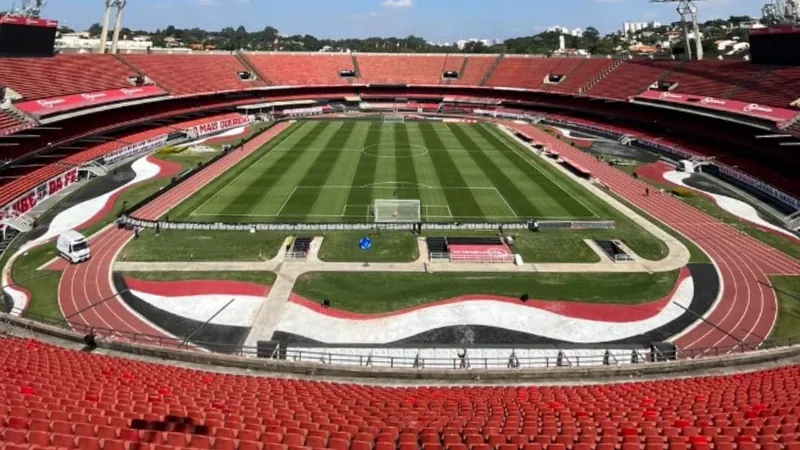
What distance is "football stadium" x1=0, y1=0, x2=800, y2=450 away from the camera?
43.3 feet

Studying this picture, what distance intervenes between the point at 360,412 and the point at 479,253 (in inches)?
804

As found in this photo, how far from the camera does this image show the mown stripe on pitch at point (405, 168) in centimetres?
4653

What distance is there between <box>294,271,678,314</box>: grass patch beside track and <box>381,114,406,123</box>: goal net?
5747 cm

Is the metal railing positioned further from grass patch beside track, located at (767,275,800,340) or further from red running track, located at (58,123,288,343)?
red running track, located at (58,123,288,343)

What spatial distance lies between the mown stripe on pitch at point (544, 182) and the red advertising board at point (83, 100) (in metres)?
44.4

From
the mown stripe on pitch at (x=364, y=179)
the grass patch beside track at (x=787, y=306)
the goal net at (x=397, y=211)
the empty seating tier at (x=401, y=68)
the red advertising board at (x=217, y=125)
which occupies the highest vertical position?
the empty seating tier at (x=401, y=68)

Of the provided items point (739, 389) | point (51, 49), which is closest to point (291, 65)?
point (51, 49)

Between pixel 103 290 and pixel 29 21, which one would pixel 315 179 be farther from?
pixel 29 21

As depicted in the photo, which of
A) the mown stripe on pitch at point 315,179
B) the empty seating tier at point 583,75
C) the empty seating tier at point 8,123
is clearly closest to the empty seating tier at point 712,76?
the empty seating tier at point 583,75

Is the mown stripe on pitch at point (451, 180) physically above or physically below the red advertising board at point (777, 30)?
below

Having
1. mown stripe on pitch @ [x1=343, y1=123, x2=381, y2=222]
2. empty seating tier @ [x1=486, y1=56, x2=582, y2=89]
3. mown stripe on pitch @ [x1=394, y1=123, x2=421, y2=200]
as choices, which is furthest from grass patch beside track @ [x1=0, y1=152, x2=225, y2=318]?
empty seating tier @ [x1=486, y1=56, x2=582, y2=89]

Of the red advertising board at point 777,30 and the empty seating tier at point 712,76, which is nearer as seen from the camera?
the red advertising board at point 777,30

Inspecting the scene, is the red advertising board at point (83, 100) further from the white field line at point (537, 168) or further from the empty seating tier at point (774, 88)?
the empty seating tier at point (774, 88)

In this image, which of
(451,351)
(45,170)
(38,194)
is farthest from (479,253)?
(45,170)
